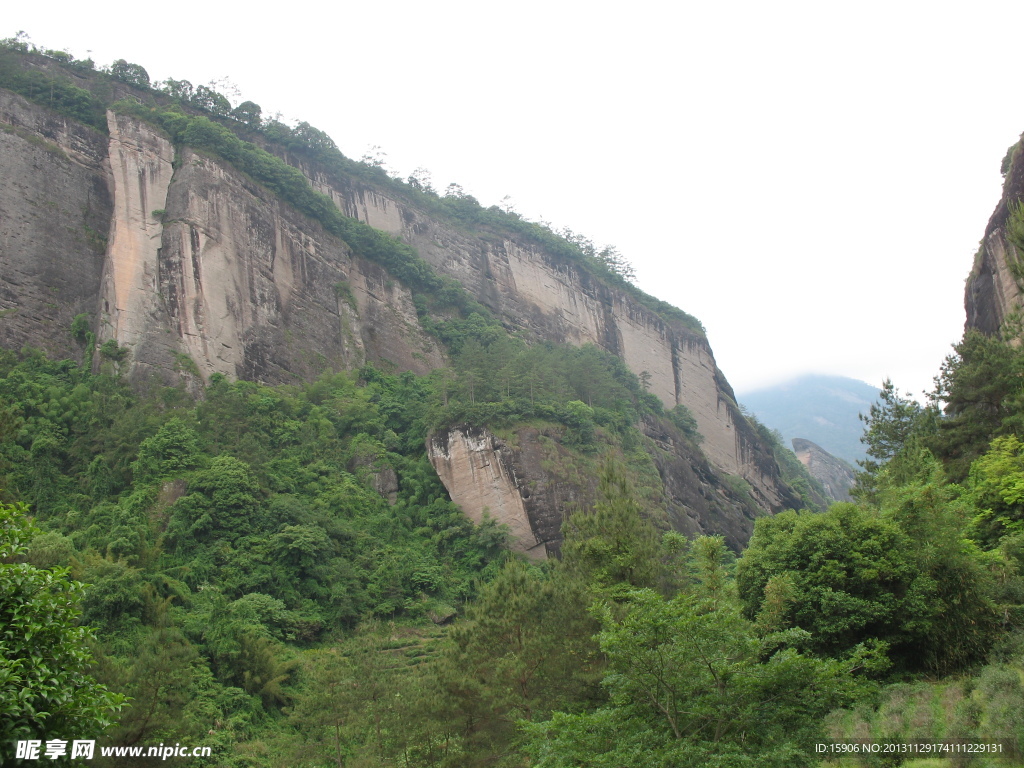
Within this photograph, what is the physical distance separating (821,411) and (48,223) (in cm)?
15780

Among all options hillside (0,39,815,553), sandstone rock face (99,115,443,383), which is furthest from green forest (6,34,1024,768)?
sandstone rock face (99,115,443,383)

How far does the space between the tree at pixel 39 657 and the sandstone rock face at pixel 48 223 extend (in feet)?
98.5

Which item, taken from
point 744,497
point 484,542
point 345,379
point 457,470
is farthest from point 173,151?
point 744,497

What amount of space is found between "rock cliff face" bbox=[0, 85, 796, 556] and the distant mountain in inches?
4052

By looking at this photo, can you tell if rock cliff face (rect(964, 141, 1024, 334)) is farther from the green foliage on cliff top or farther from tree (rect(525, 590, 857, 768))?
the green foliage on cliff top

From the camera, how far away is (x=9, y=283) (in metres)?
32.5

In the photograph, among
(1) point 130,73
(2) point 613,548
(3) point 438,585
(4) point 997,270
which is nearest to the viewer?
(2) point 613,548

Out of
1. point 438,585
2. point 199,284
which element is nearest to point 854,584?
point 438,585

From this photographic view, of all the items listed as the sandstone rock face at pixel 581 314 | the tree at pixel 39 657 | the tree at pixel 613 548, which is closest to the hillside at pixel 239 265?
the sandstone rock face at pixel 581 314

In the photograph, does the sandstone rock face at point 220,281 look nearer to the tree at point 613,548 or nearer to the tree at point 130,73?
the tree at point 130,73

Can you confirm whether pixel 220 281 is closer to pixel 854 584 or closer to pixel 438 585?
pixel 438 585

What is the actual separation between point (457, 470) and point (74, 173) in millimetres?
24776

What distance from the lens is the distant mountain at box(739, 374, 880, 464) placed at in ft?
459

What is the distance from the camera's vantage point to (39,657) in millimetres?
6141
